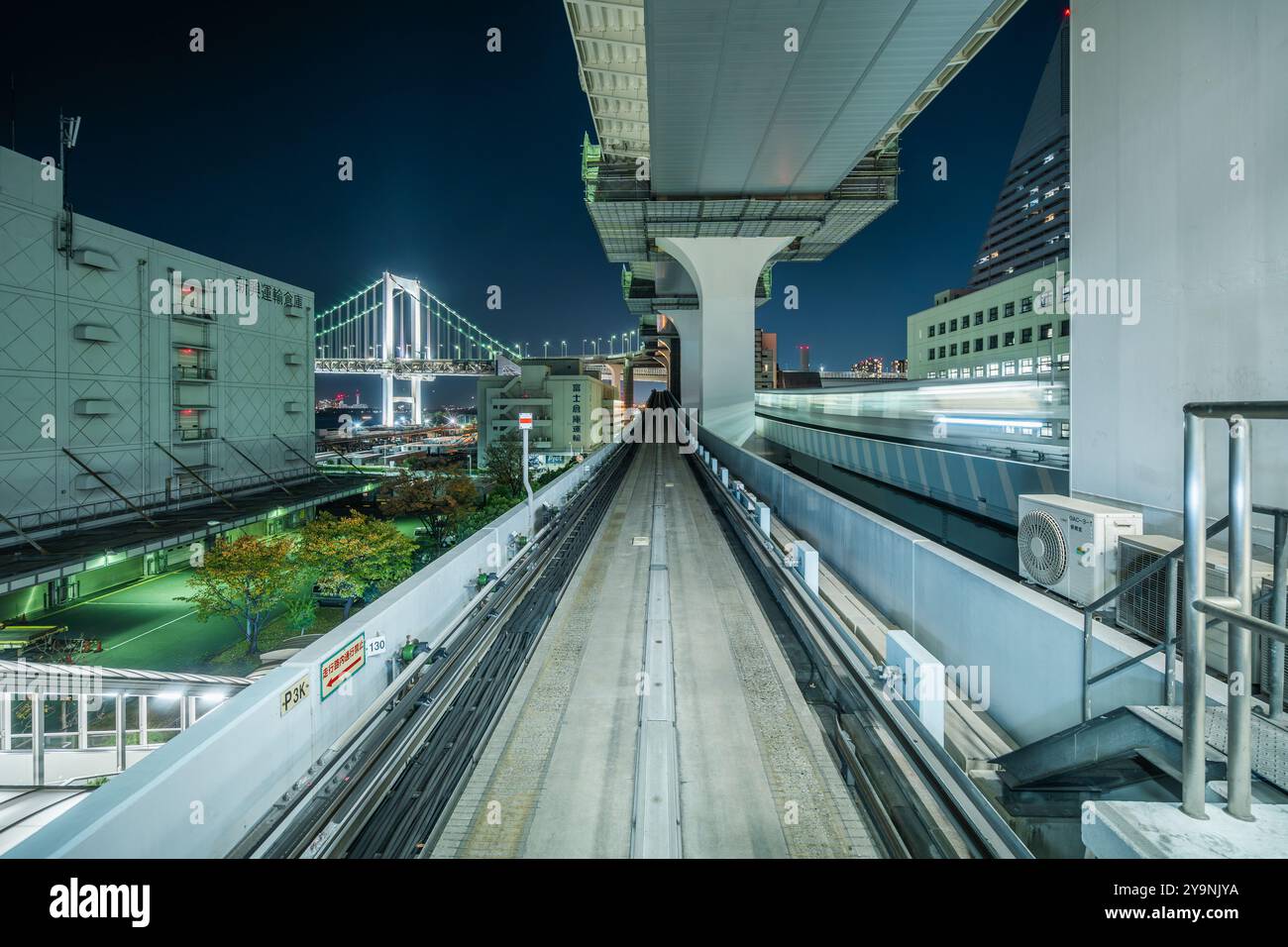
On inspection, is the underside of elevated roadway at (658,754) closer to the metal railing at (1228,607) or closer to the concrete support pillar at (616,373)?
the metal railing at (1228,607)

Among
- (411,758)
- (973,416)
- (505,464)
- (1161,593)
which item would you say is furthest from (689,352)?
(411,758)

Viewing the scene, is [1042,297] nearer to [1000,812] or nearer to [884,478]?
[884,478]

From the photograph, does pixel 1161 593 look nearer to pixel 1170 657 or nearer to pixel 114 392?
pixel 1170 657

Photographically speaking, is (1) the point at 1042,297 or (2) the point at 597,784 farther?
(1) the point at 1042,297

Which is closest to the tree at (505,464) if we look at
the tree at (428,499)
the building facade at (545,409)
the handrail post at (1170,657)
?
the tree at (428,499)

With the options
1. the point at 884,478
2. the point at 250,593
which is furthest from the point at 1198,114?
the point at 250,593

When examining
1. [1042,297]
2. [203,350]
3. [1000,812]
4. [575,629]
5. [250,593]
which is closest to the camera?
[1000,812]

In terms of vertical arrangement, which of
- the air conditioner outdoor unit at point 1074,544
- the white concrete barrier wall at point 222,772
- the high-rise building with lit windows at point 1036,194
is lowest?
the white concrete barrier wall at point 222,772

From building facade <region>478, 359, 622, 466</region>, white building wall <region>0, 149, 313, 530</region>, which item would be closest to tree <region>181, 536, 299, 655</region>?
white building wall <region>0, 149, 313, 530</region>
